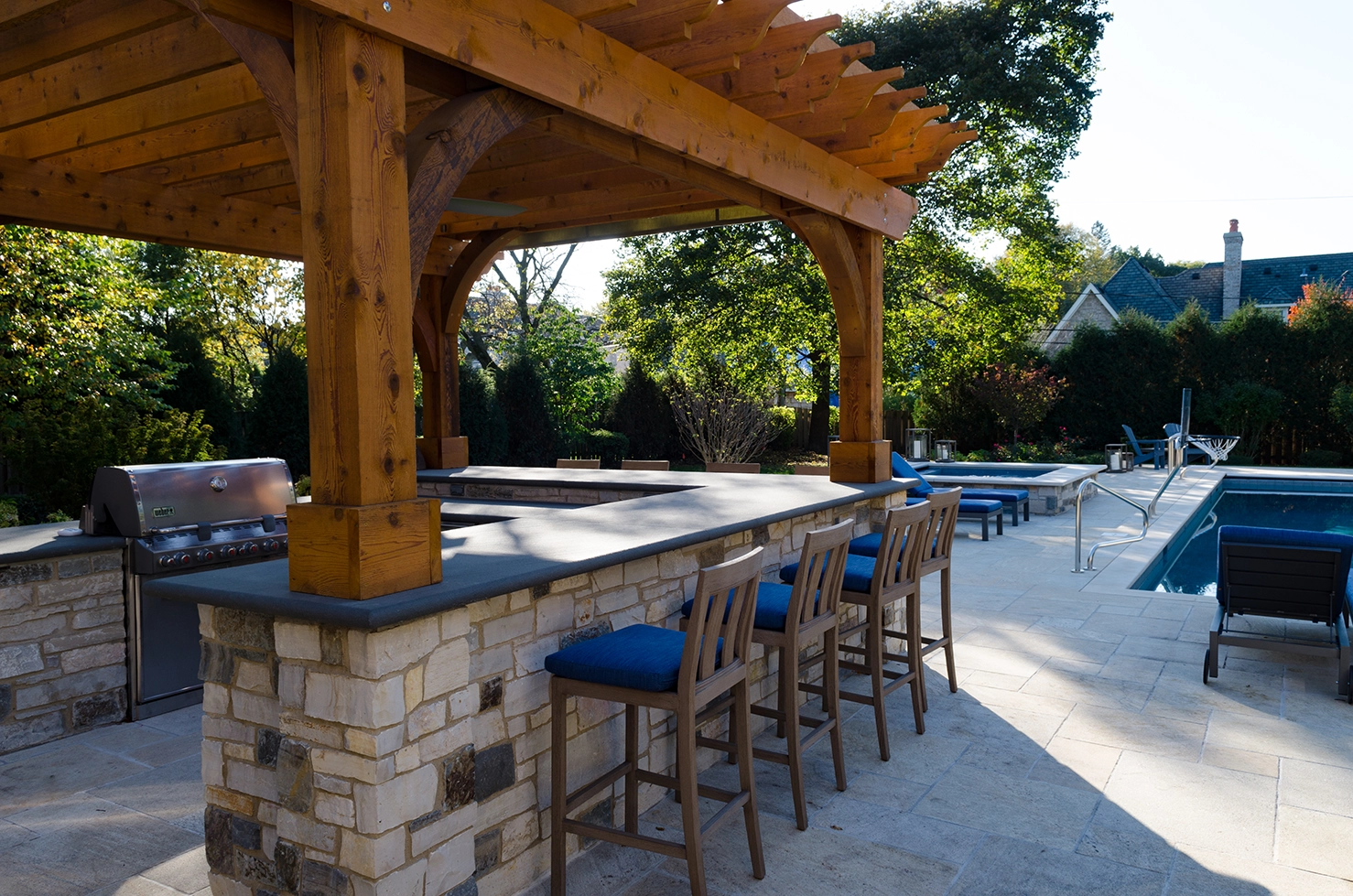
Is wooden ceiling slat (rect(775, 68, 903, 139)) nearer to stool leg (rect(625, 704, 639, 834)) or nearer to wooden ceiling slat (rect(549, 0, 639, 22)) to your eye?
wooden ceiling slat (rect(549, 0, 639, 22))

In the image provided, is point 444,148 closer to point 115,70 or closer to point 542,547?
point 542,547

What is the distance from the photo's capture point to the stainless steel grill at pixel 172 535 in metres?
4.15

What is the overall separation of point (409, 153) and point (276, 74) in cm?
38

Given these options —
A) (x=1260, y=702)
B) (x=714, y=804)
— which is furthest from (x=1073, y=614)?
(x=714, y=804)

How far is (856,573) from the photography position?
3.95 m

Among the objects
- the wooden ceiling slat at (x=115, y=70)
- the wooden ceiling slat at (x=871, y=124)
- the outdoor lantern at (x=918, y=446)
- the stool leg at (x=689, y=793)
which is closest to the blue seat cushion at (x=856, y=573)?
the stool leg at (x=689, y=793)

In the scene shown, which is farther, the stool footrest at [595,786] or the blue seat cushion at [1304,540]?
the blue seat cushion at [1304,540]

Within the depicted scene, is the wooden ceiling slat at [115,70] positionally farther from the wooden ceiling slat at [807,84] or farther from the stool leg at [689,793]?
the stool leg at [689,793]

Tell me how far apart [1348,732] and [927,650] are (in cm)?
177

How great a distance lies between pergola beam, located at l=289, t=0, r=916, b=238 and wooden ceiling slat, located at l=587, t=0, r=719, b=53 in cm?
6

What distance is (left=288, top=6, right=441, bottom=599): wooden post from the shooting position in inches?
87.4

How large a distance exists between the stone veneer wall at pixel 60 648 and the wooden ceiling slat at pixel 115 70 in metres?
2.01

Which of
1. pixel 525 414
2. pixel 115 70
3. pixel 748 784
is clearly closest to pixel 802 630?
pixel 748 784

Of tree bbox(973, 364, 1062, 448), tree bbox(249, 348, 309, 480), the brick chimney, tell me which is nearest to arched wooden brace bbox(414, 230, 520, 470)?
tree bbox(249, 348, 309, 480)
